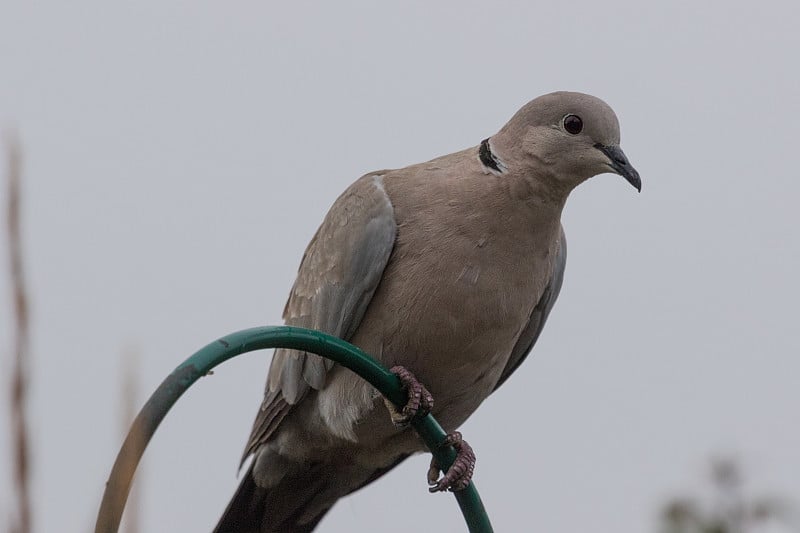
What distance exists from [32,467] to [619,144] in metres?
3.77

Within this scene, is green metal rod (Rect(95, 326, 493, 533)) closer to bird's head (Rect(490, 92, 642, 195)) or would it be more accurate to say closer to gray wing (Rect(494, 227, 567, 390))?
gray wing (Rect(494, 227, 567, 390))

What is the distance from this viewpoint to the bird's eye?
14.2 ft

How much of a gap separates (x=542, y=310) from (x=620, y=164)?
863 mm

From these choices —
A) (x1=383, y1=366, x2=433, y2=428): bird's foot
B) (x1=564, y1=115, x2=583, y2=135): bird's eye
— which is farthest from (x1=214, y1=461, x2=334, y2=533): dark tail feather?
(x1=564, y1=115, x2=583, y2=135): bird's eye

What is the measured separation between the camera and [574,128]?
4.33m

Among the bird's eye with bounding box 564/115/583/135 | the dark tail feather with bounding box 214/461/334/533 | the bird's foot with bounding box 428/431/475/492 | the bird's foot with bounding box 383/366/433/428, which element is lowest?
the dark tail feather with bounding box 214/461/334/533

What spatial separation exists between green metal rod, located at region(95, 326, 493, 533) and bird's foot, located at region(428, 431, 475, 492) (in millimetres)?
38

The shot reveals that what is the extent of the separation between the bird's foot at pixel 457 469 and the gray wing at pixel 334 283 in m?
0.57

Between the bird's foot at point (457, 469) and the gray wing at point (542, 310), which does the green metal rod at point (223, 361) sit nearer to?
the bird's foot at point (457, 469)

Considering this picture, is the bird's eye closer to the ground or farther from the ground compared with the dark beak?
farther from the ground

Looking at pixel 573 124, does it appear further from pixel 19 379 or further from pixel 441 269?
pixel 19 379

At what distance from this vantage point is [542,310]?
4.86m

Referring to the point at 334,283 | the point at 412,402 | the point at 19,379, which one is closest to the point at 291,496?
the point at 334,283

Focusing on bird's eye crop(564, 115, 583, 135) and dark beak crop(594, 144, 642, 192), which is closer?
dark beak crop(594, 144, 642, 192)
